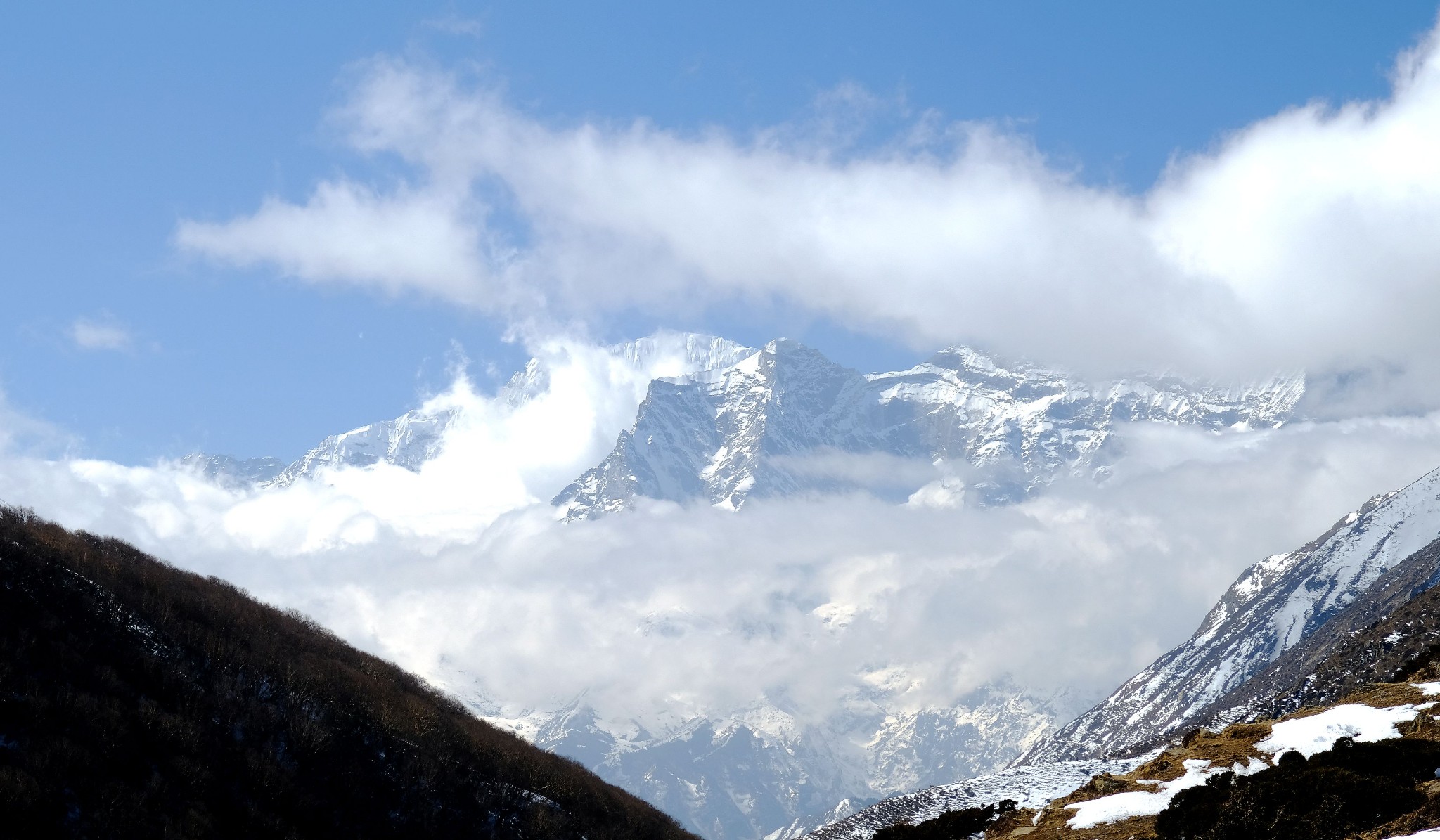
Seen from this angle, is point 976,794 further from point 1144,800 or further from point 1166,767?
point 1144,800

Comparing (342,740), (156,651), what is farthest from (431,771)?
(156,651)

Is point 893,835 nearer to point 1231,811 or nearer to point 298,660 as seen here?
point 1231,811

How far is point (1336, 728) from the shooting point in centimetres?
3834

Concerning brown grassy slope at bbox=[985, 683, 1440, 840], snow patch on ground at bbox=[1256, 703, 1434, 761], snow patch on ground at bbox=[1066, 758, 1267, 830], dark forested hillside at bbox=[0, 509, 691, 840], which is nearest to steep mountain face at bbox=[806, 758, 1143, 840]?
brown grassy slope at bbox=[985, 683, 1440, 840]

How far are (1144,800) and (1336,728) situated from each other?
732 centimetres

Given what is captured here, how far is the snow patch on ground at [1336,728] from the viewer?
120ft

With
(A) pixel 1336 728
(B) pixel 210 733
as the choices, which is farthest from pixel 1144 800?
(B) pixel 210 733

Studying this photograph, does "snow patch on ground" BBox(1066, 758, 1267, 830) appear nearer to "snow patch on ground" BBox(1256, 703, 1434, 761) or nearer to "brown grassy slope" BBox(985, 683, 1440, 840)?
"brown grassy slope" BBox(985, 683, 1440, 840)

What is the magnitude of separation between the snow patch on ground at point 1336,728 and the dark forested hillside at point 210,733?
24892 millimetres

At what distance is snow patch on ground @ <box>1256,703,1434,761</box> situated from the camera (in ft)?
120

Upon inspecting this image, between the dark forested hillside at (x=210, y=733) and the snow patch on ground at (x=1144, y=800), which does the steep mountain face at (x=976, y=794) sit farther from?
the snow patch on ground at (x=1144, y=800)

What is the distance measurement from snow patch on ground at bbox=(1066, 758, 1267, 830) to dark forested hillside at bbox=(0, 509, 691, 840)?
18665 millimetres

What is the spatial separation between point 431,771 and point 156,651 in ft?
34.5

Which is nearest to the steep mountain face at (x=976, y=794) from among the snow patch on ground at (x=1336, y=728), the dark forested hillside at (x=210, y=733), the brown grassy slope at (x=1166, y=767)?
the brown grassy slope at (x=1166, y=767)
